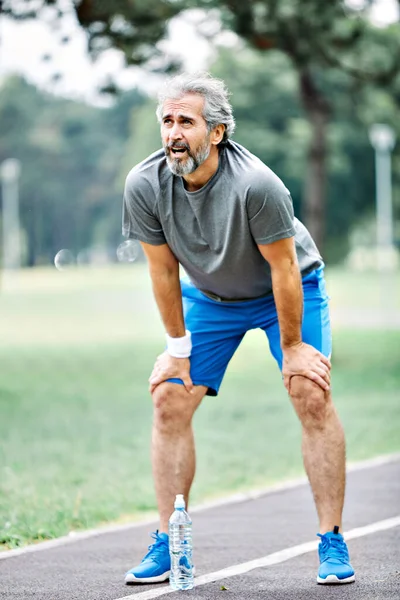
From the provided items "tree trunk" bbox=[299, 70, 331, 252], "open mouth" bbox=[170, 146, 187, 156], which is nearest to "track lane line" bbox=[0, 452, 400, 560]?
"open mouth" bbox=[170, 146, 187, 156]

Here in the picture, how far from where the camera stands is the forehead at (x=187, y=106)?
480 cm

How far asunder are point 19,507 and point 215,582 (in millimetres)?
2350

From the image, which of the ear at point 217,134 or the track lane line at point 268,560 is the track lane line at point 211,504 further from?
the ear at point 217,134

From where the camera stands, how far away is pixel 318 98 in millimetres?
20469

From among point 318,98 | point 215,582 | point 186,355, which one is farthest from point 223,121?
point 318,98

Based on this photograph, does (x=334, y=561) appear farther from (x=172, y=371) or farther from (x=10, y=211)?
(x=10, y=211)

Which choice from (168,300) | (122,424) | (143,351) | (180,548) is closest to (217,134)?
(168,300)

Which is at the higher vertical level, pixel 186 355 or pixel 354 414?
pixel 354 414

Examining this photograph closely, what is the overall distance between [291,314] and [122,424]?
23.5 ft

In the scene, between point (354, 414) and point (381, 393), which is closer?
point (354, 414)

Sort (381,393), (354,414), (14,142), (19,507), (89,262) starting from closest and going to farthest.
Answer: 1. (19,507)
2. (354,414)
3. (381,393)
4. (14,142)
5. (89,262)

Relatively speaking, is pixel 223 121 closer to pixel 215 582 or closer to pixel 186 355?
pixel 186 355

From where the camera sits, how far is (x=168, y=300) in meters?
5.21

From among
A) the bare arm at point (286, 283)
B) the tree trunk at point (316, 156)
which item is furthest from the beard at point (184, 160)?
the tree trunk at point (316, 156)
